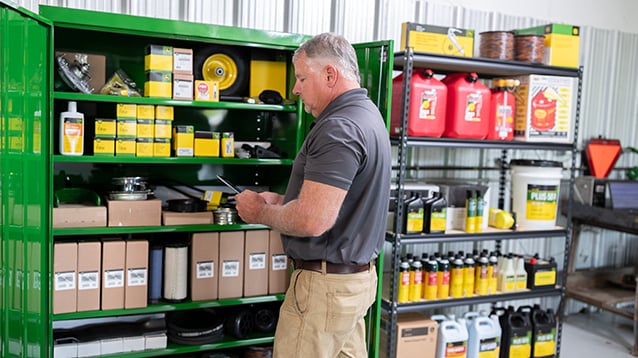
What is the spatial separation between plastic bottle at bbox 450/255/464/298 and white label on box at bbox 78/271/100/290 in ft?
7.31

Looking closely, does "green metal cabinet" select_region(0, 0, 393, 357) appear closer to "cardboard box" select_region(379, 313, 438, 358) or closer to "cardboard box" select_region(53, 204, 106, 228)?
"cardboard box" select_region(53, 204, 106, 228)

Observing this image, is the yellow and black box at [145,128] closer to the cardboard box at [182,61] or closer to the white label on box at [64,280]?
the cardboard box at [182,61]

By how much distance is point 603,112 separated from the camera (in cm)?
546

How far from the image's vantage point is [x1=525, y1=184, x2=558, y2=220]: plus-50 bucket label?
414 centimetres

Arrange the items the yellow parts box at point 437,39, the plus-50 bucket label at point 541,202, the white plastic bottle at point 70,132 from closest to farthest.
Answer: the white plastic bottle at point 70,132
the yellow parts box at point 437,39
the plus-50 bucket label at point 541,202

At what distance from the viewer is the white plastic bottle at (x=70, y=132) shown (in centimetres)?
300

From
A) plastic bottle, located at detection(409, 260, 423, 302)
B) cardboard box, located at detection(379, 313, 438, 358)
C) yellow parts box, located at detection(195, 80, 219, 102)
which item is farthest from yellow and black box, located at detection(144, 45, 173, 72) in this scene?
cardboard box, located at detection(379, 313, 438, 358)

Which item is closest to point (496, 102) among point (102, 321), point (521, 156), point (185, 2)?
point (521, 156)

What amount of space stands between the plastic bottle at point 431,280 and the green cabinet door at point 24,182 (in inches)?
89.1

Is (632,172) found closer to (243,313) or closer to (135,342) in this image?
(243,313)

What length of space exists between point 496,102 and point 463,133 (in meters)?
0.34

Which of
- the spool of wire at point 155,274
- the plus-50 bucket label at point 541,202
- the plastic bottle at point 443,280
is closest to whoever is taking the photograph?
the spool of wire at point 155,274

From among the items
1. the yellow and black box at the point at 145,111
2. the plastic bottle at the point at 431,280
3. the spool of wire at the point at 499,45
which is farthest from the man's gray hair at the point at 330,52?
the spool of wire at the point at 499,45

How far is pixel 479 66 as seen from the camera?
3.95 meters
